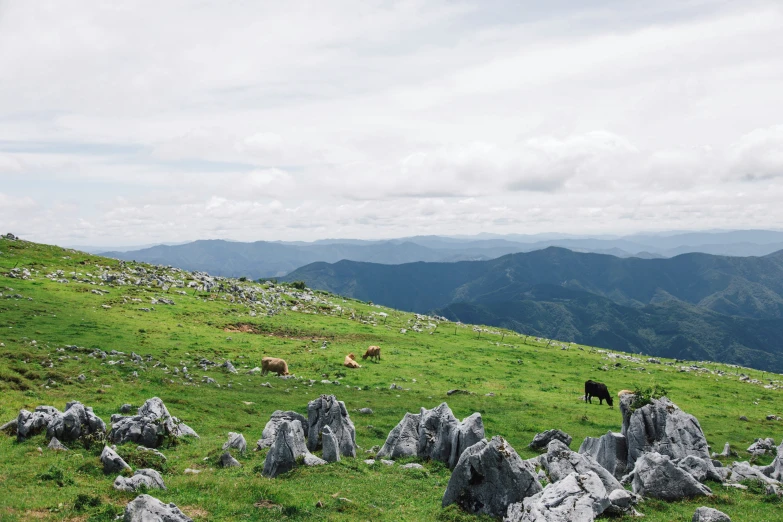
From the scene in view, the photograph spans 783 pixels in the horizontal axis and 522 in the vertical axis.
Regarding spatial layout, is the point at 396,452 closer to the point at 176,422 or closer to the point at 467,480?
the point at 467,480

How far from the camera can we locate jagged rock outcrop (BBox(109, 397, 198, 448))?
22.1 m

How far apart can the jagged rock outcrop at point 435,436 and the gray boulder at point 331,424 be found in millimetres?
1972

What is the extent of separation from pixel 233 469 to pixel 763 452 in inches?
1366

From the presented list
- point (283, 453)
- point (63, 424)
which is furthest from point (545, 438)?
point (63, 424)

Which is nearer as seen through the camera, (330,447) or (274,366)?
(330,447)

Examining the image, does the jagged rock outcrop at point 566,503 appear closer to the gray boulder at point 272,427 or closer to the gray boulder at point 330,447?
the gray boulder at point 330,447

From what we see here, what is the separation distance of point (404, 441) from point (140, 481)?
1299 cm

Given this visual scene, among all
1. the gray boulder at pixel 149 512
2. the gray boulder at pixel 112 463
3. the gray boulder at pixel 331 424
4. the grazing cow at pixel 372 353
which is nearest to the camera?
the gray boulder at pixel 149 512

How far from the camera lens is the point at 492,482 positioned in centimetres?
1706

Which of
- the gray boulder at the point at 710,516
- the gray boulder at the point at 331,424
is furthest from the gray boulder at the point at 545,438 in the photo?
the gray boulder at the point at 710,516

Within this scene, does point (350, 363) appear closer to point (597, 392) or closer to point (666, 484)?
point (597, 392)

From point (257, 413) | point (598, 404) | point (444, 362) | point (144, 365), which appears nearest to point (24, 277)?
point (144, 365)

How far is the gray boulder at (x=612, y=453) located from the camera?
2433 centimetres

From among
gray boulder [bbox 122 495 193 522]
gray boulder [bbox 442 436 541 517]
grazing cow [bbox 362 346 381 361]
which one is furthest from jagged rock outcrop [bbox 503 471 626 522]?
grazing cow [bbox 362 346 381 361]
